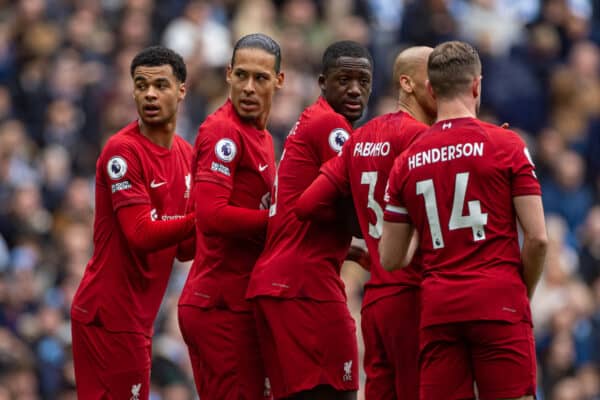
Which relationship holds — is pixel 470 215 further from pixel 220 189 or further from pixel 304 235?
pixel 220 189

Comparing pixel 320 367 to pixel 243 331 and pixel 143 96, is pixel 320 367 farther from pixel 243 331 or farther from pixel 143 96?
pixel 143 96

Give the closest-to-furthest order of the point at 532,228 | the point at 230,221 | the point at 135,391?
the point at 532,228 < the point at 230,221 < the point at 135,391

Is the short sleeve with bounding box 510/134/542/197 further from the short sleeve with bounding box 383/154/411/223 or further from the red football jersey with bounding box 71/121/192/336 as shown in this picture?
the red football jersey with bounding box 71/121/192/336

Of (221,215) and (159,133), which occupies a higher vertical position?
(159,133)

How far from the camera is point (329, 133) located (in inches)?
359

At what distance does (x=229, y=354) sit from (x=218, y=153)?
4.07ft

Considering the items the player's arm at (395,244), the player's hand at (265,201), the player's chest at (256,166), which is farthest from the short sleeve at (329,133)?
the player's arm at (395,244)

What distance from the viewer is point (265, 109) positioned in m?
9.55

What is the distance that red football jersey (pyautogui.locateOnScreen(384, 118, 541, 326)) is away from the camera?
819 cm

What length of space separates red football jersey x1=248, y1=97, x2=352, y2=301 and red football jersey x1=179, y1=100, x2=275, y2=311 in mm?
232

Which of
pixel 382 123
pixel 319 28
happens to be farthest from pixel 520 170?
pixel 319 28

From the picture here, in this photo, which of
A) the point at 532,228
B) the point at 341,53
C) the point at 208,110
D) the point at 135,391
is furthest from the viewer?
the point at 208,110

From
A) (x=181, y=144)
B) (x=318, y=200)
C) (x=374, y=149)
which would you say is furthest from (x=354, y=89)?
(x=181, y=144)

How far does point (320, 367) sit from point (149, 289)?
1486 millimetres
